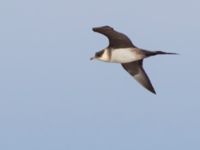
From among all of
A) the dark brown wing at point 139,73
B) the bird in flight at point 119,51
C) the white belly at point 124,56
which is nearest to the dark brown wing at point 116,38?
the bird in flight at point 119,51

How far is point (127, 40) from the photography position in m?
21.4

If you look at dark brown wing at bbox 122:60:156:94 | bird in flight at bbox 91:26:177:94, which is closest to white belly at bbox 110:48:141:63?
bird in flight at bbox 91:26:177:94

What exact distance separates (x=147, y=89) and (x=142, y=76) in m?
0.85

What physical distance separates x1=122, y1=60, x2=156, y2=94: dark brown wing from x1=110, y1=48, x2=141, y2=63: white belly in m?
1.84

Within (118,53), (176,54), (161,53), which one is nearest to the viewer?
(176,54)

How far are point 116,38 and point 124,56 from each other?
27.8 inches

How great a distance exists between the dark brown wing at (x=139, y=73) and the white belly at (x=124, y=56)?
1.84 meters

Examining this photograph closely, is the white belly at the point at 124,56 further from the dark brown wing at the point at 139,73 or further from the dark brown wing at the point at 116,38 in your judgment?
the dark brown wing at the point at 139,73

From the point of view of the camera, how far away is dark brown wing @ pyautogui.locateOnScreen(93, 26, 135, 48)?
20.6m

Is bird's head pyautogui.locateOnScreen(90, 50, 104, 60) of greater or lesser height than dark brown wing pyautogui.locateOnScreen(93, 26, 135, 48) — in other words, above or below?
below

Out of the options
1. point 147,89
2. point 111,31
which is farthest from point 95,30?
point 147,89

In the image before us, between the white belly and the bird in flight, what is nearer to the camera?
the bird in flight

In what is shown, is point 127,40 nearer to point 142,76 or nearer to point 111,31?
point 111,31

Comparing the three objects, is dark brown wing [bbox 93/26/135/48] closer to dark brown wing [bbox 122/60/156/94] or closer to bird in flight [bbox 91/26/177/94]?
bird in flight [bbox 91/26/177/94]
